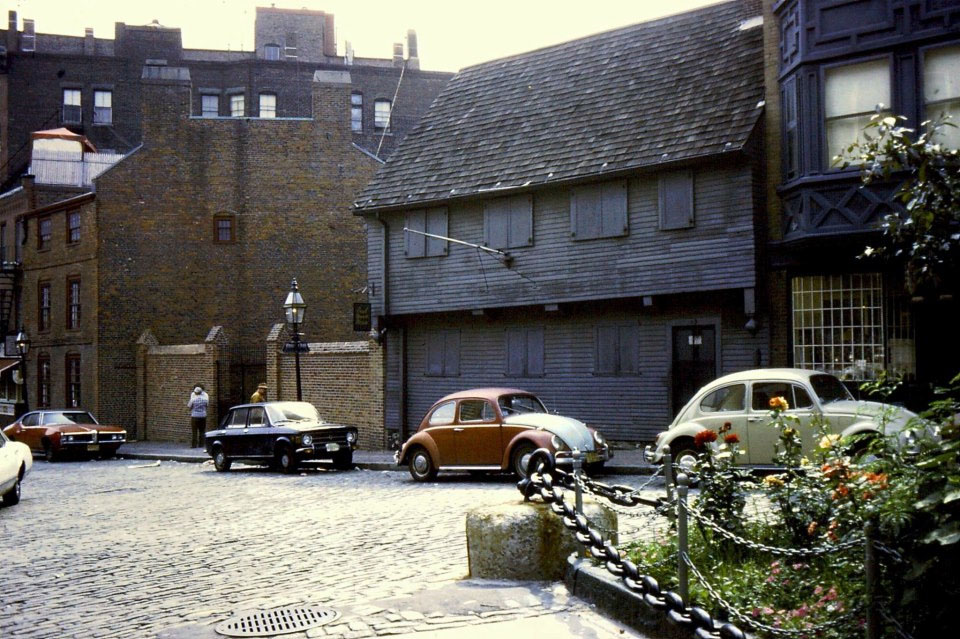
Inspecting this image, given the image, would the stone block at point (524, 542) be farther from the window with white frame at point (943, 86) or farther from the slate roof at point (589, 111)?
the slate roof at point (589, 111)

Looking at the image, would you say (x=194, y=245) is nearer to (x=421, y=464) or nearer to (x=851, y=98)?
(x=421, y=464)

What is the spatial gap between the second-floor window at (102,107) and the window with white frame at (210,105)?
4.76 metres

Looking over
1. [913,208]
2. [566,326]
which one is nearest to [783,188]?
[566,326]

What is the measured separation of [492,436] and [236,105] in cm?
4259

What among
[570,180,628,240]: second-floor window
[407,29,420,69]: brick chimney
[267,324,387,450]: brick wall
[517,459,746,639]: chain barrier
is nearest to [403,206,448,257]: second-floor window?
[267,324,387,450]: brick wall

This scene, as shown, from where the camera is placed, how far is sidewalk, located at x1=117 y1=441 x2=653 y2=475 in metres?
18.5

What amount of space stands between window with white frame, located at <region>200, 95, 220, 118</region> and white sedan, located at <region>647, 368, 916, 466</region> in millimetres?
44971

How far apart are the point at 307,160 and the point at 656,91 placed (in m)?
18.1

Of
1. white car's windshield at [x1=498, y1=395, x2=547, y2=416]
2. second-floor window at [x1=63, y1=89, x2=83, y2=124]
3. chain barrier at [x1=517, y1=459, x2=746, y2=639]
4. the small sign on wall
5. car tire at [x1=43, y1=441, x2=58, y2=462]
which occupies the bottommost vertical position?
car tire at [x1=43, y1=441, x2=58, y2=462]

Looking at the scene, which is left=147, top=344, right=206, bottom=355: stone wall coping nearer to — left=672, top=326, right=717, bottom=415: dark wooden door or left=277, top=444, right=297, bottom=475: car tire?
left=277, top=444, right=297, bottom=475: car tire

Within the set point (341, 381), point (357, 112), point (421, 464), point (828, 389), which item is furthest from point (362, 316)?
point (357, 112)

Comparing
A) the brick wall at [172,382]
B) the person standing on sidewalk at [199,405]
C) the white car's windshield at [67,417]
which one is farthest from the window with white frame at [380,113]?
the white car's windshield at [67,417]

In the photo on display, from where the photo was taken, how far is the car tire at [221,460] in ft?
74.9

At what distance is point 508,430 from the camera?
1755 centimetres
